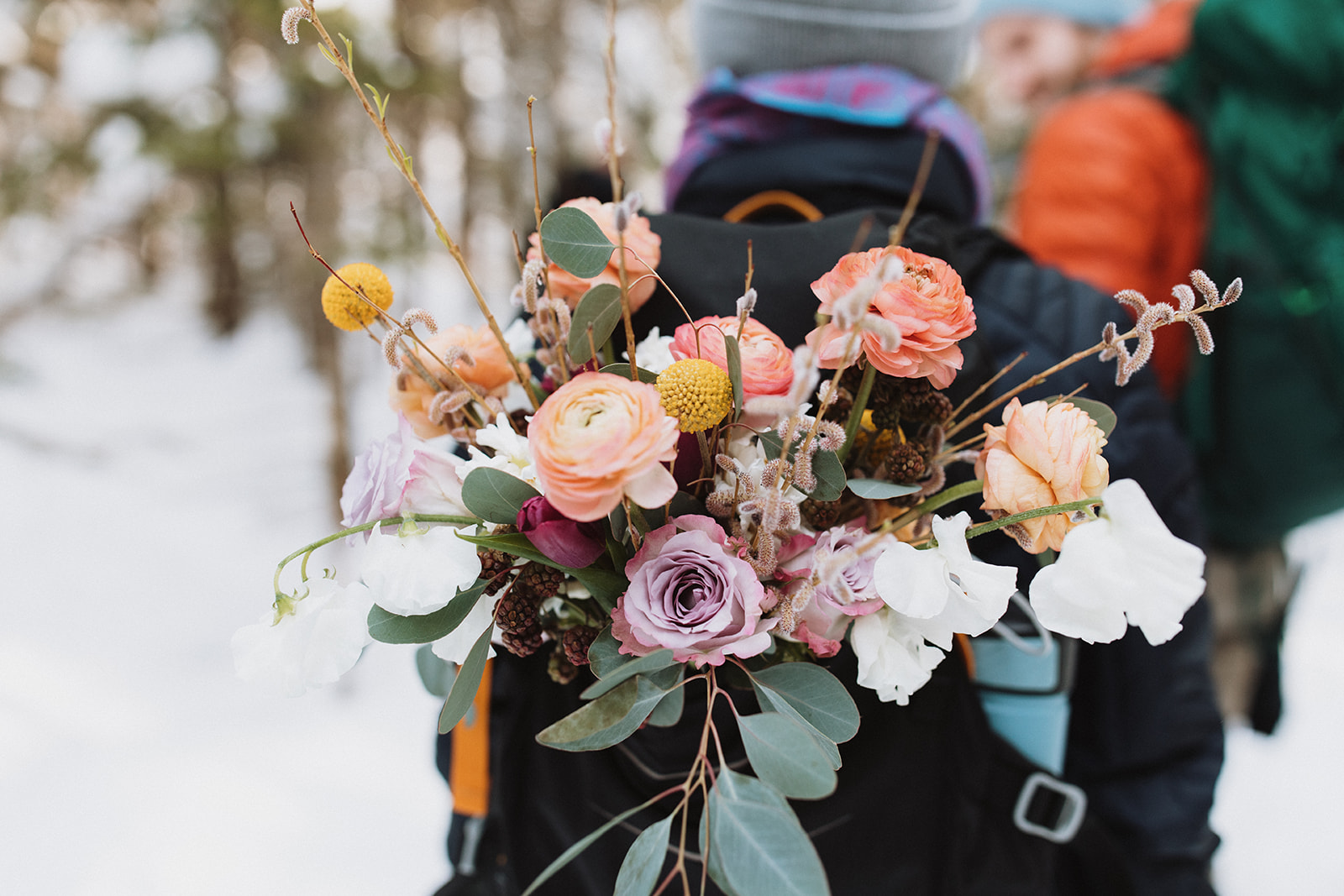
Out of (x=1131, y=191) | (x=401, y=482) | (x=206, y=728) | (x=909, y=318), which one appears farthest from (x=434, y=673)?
(x=206, y=728)

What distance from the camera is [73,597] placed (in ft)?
9.49

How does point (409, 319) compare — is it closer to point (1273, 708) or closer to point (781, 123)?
point (781, 123)

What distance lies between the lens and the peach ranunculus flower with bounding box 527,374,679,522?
0.40m

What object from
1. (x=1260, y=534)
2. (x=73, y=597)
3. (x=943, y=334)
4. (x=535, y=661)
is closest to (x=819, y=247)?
(x=943, y=334)

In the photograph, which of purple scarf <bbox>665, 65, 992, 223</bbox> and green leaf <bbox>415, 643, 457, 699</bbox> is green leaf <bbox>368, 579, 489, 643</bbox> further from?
purple scarf <bbox>665, 65, 992, 223</bbox>

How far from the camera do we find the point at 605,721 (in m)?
0.49

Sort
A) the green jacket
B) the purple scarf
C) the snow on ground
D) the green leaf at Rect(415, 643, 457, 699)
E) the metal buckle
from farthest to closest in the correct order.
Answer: the snow on ground < the green jacket < the purple scarf < the metal buckle < the green leaf at Rect(415, 643, 457, 699)

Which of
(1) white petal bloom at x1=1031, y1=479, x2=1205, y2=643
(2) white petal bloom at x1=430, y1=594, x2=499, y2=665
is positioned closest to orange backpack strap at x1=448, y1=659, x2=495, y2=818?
(2) white petal bloom at x1=430, y1=594, x2=499, y2=665

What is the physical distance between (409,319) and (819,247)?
0.38 meters

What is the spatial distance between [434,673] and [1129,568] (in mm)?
582

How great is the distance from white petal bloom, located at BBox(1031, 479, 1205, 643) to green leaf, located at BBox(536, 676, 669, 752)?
27 cm

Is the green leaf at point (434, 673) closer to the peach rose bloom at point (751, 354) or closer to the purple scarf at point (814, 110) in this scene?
the peach rose bloom at point (751, 354)

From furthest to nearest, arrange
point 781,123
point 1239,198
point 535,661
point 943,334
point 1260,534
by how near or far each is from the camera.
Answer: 1. point 1260,534
2. point 1239,198
3. point 781,123
4. point 535,661
5. point 943,334

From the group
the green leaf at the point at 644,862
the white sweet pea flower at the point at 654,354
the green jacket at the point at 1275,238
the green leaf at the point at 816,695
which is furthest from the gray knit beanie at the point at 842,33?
the green leaf at the point at 644,862
